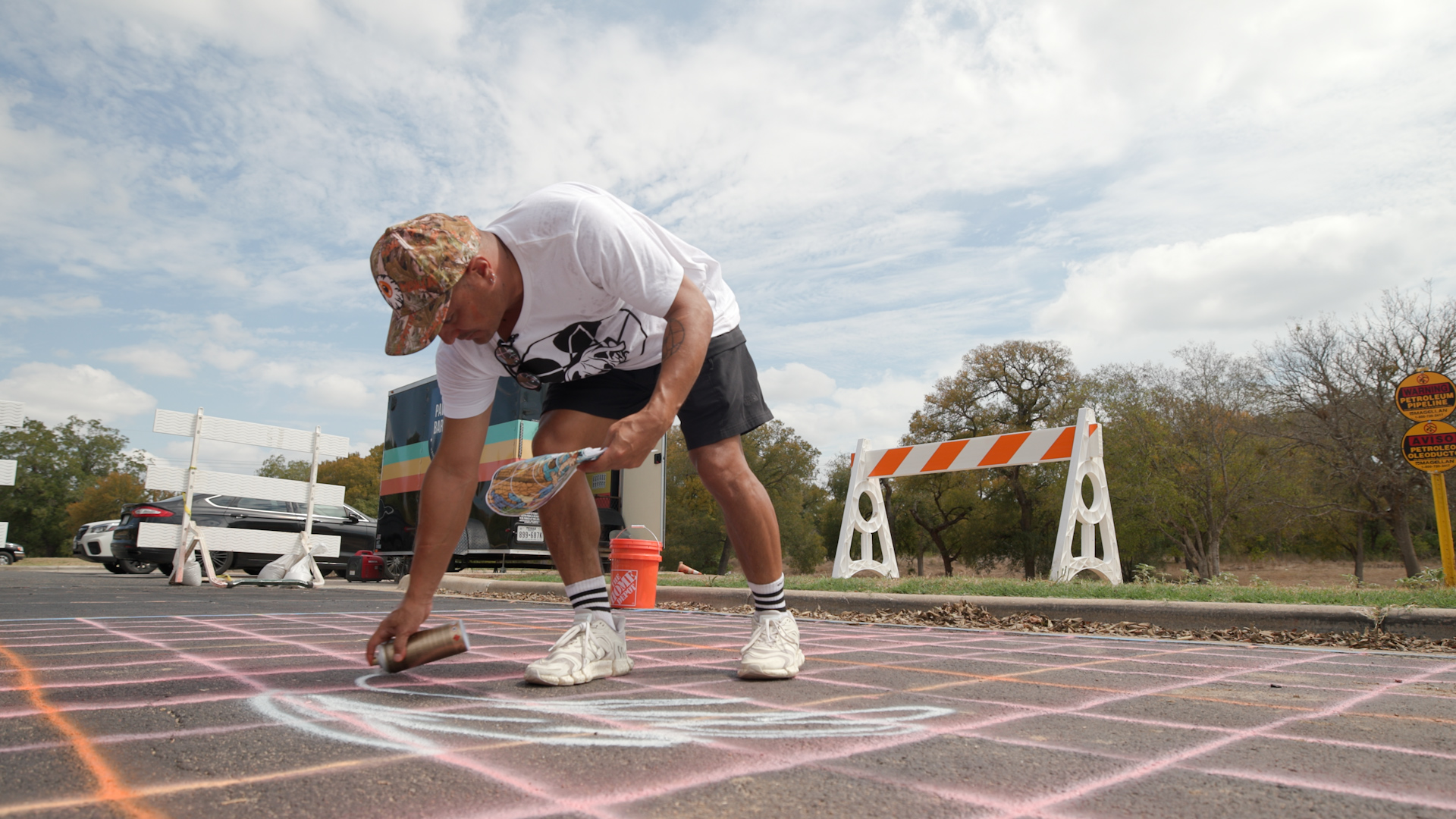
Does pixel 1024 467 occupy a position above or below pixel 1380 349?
below

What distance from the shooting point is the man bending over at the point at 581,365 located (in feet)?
6.82

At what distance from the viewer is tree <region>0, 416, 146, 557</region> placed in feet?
124

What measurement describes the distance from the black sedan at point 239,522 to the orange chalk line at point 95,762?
34.4 feet

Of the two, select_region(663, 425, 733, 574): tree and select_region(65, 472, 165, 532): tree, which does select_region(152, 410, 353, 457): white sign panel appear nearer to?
select_region(663, 425, 733, 574): tree

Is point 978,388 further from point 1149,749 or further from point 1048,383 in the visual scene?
point 1149,749

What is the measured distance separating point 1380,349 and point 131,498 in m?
48.7

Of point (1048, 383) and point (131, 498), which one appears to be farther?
point (131, 498)

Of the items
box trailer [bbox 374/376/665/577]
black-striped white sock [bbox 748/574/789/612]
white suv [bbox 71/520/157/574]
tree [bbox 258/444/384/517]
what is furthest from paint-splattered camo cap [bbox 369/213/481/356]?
tree [bbox 258/444/384/517]

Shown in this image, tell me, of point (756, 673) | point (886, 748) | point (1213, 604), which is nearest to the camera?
point (886, 748)

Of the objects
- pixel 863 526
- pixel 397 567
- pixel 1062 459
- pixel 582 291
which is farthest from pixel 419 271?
pixel 397 567

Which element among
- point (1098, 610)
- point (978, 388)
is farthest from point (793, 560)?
point (1098, 610)

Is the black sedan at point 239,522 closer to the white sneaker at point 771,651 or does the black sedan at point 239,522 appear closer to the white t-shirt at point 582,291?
the white t-shirt at point 582,291

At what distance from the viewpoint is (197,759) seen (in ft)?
4.50

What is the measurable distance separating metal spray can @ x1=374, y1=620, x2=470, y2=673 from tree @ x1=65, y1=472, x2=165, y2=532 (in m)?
43.8
